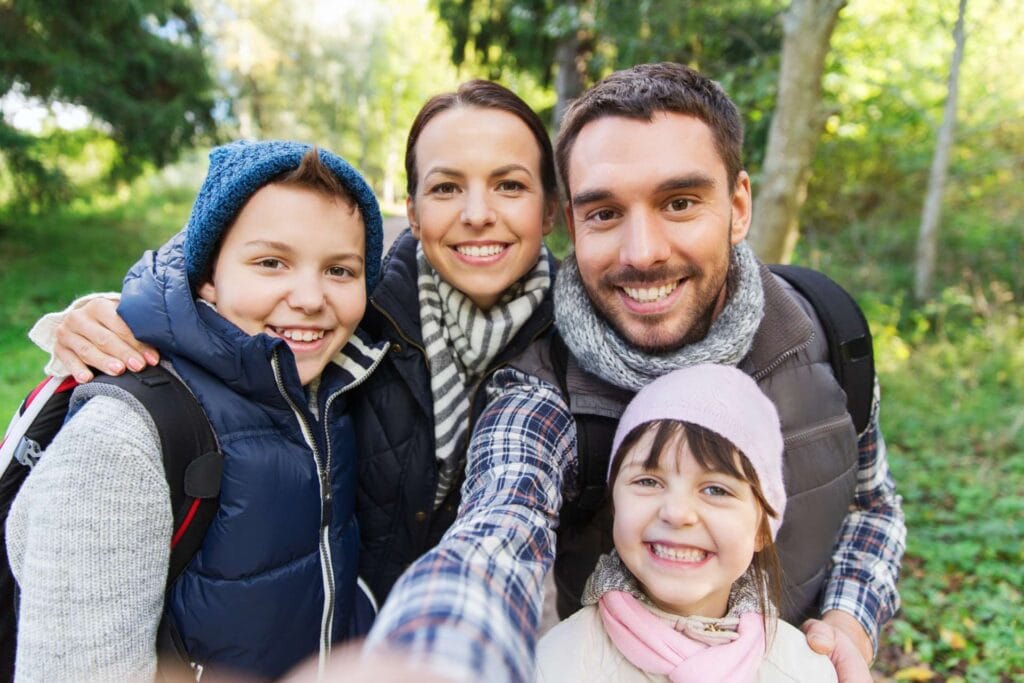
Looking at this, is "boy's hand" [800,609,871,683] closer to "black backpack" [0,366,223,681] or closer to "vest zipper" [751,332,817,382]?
"vest zipper" [751,332,817,382]

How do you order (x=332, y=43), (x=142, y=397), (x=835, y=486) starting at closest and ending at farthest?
(x=142, y=397)
(x=835, y=486)
(x=332, y=43)

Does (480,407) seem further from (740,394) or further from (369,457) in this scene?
(740,394)

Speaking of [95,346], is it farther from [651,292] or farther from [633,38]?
[633,38]

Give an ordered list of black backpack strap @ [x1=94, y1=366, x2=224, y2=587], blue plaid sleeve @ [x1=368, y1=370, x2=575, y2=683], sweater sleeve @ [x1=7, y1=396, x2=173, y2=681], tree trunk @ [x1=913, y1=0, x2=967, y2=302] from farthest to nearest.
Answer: tree trunk @ [x1=913, y1=0, x2=967, y2=302] < black backpack strap @ [x1=94, y1=366, x2=224, y2=587] < sweater sleeve @ [x1=7, y1=396, x2=173, y2=681] < blue plaid sleeve @ [x1=368, y1=370, x2=575, y2=683]

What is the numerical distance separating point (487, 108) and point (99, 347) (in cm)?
134

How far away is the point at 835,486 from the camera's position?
194cm

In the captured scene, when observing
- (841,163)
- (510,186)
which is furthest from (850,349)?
(841,163)

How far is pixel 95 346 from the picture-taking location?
1.60m


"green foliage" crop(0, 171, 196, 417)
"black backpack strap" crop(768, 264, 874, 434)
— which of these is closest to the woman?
"black backpack strap" crop(768, 264, 874, 434)

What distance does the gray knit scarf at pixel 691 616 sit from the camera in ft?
5.32

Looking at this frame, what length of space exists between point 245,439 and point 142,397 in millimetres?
266

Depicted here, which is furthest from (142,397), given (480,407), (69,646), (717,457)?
(717,457)

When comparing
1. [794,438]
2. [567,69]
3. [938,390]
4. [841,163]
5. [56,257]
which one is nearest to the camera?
[794,438]

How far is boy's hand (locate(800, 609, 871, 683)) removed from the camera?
5.73 feet
